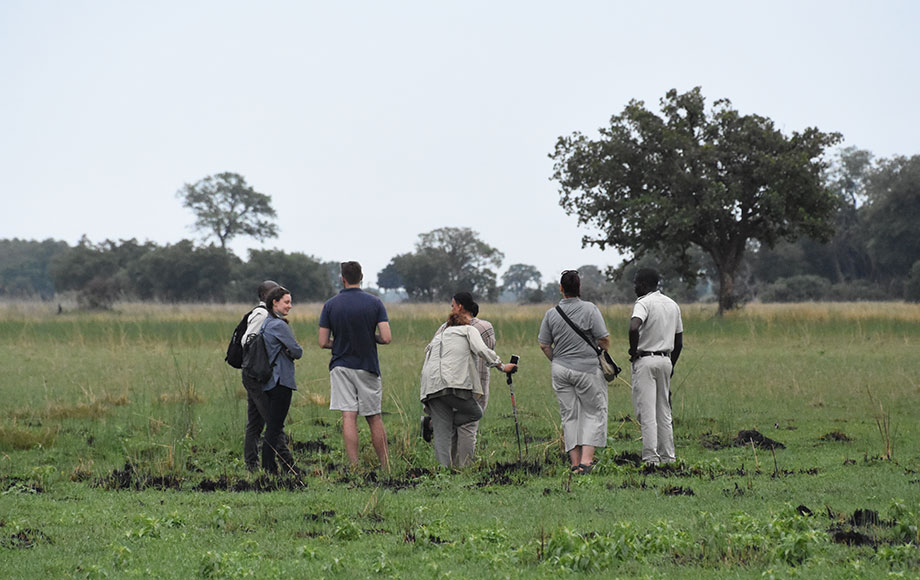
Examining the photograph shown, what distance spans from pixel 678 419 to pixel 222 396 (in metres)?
7.40

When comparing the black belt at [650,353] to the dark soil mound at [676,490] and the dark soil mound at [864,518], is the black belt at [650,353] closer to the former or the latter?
the dark soil mound at [676,490]

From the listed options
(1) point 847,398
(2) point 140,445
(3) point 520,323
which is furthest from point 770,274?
(2) point 140,445

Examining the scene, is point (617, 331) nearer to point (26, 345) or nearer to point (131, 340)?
point (131, 340)

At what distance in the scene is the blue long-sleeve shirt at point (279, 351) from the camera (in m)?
9.95

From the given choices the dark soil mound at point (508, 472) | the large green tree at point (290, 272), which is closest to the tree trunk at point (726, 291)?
the dark soil mound at point (508, 472)

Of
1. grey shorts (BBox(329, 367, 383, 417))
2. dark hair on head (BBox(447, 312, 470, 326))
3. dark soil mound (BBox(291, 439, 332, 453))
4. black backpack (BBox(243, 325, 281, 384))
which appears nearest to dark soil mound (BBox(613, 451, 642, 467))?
dark hair on head (BBox(447, 312, 470, 326))

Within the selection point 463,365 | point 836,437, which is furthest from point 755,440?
point 463,365

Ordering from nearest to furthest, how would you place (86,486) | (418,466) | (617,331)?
(86,486) < (418,466) < (617,331)

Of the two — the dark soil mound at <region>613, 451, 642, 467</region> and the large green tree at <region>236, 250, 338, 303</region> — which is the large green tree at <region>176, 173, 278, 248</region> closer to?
the large green tree at <region>236, 250, 338, 303</region>

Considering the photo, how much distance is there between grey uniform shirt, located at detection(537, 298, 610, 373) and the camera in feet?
32.6

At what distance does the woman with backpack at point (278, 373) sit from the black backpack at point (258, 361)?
1.4 inches

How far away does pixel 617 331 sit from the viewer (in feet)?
105

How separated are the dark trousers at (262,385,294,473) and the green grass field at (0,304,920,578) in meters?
0.38

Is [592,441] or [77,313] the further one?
[77,313]
